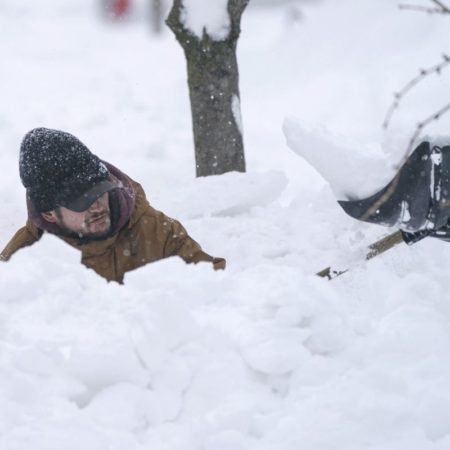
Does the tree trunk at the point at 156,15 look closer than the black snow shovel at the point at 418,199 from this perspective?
No

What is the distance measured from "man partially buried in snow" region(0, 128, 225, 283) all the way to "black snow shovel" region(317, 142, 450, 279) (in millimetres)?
792

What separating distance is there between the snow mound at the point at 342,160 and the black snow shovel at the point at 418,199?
8cm

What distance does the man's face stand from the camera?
3.89 meters

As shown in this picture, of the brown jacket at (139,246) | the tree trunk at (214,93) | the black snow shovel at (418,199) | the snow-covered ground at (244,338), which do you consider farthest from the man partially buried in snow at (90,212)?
the tree trunk at (214,93)

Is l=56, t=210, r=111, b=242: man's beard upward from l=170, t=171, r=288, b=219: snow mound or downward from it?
upward

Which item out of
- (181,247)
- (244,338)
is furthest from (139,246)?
(244,338)

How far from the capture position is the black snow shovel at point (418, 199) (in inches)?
146

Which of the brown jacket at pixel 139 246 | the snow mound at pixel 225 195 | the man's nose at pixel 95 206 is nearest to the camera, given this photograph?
the man's nose at pixel 95 206

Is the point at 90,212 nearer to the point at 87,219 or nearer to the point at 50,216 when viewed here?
the point at 87,219

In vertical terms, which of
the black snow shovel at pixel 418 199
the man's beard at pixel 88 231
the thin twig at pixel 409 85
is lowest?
the man's beard at pixel 88 231

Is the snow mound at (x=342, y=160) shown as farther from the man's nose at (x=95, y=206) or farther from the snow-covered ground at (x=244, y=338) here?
the man's nose at (x=95, y=206)

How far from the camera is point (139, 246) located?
4098 millimetres

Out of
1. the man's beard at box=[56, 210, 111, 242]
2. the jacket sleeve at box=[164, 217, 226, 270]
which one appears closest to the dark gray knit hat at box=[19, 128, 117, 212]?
the man's beard at box=[56, 210, 111, 242]

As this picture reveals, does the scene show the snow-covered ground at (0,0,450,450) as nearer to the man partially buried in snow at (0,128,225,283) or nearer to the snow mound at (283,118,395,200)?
the snow mound at (283,118,395,200)
